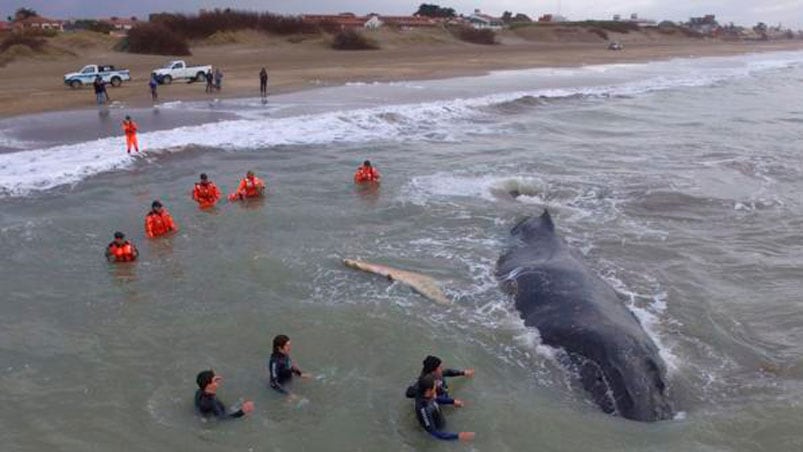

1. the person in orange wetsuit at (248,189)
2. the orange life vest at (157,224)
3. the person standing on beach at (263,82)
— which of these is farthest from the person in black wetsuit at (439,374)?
the person standing on beach at (263,82)

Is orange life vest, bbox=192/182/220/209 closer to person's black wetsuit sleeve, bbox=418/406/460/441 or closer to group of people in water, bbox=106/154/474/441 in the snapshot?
group of people in water, bbox=106/154/474/441

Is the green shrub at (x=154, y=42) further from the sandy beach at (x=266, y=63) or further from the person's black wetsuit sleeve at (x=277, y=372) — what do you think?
the person's black wetsuit sleeve at (x=277, y=372)

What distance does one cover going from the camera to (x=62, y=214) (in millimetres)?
18016

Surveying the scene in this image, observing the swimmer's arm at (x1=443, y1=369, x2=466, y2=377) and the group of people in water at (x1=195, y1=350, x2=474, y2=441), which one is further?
the swimmer's arm at (x1=443, y1=369, x2=466, y2=377)

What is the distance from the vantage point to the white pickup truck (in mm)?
43875

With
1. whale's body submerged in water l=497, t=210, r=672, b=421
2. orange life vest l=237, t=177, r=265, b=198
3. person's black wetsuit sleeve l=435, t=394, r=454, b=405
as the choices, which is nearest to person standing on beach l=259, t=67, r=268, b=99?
orange life vest l=237, t=177, r=265, b=198

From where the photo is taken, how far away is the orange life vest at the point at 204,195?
734 inches

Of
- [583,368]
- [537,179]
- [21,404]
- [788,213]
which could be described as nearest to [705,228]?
[788,213]

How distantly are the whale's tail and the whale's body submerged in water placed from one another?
4.18 feet

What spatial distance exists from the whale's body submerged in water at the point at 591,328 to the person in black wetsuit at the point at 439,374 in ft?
5.08

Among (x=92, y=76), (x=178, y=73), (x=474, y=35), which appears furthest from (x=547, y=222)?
(x=474, y=35)

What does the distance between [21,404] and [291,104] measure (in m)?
28.0

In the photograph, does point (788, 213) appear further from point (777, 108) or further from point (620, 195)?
point (777, 108)

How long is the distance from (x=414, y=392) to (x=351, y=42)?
2829 inches
